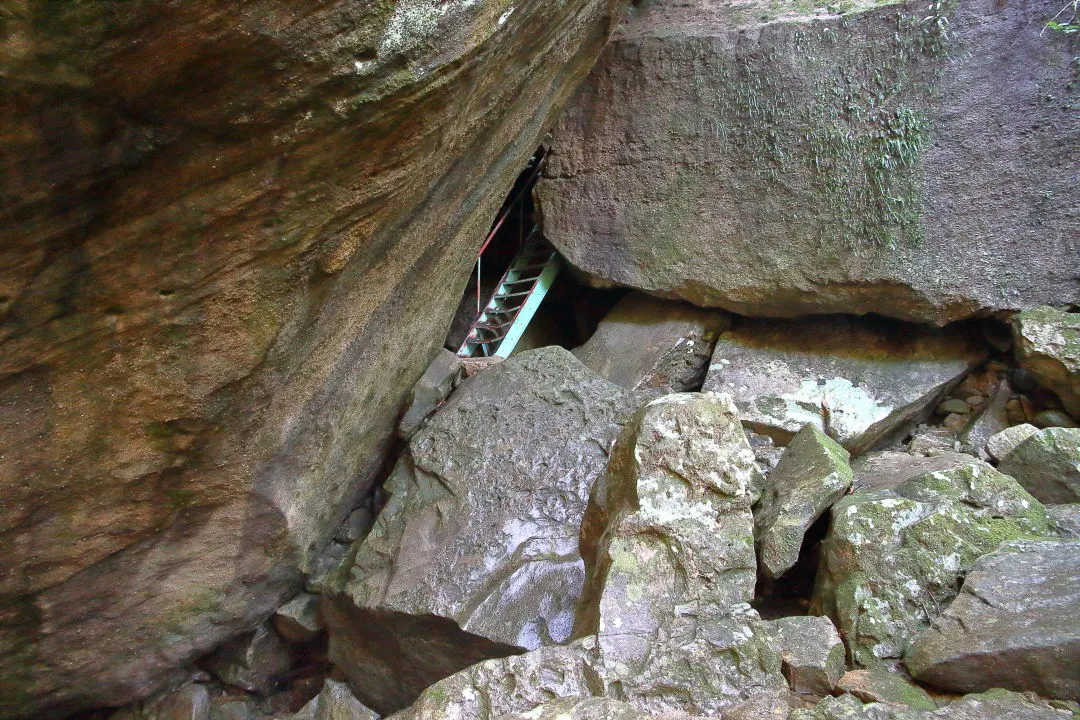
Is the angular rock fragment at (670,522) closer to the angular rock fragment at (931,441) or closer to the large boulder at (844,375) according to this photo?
the large boulder at (844,375)

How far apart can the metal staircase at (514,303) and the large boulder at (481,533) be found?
990 millimetres

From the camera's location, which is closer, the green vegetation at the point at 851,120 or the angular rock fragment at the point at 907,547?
the angular rock fragment at the point at 907,547

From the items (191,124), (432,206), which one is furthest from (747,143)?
(191,124)

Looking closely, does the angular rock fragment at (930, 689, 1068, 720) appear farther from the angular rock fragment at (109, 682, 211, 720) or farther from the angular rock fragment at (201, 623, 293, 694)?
the angular rock fragment at (109, 682, 211, 720)

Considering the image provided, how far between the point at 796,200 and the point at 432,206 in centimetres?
217

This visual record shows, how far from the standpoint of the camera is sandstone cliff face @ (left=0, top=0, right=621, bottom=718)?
6.27ft

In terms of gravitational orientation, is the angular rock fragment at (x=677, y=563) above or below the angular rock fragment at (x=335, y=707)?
above

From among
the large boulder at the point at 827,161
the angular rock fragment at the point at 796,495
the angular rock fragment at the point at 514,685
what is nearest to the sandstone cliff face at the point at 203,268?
the large boulder at the point at 827,161

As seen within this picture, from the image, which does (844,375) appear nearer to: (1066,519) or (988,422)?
(988,422)

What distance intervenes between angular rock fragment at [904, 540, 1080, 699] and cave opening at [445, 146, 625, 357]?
10.2 feet

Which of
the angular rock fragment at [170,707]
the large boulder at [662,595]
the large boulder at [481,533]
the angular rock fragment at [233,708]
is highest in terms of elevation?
the large boulder at [662,595]

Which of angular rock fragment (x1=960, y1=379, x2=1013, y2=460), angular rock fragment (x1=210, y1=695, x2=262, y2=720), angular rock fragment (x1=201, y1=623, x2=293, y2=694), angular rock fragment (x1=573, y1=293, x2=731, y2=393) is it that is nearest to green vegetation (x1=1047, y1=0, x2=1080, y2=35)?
angular rock fragment (x1=960, y1=379, x2=1013, y2=460)

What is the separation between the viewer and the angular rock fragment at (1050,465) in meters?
2.95

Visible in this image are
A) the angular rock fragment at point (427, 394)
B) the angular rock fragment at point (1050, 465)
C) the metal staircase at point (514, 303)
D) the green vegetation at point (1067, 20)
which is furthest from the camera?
the metal staircase at point (514, 303)
